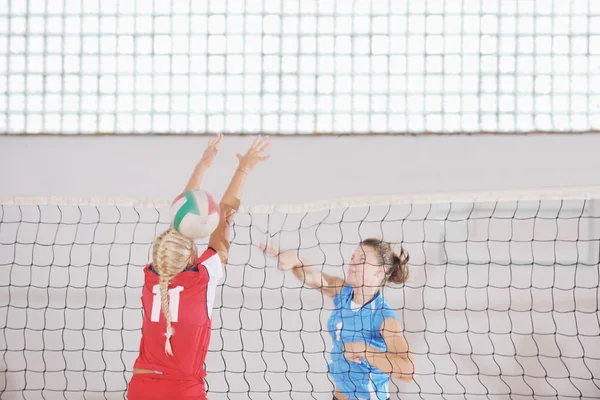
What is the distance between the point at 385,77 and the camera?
14.5 feet

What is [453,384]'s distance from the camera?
13.9 ft

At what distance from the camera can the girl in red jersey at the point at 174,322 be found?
9.30ft

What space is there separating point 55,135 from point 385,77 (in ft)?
7.11

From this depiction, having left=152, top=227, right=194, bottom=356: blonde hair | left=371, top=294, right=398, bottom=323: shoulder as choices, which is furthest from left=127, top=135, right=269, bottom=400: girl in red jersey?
left=371, top=294, right=398, bottom=323: shoulder

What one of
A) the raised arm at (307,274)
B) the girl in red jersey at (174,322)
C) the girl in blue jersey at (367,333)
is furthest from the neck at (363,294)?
the girl in red jersey at (174,322)

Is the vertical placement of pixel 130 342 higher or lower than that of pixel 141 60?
lower

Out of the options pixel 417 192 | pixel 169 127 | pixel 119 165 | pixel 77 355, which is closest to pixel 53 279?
pixel 77 355

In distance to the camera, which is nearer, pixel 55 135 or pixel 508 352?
pixel 508 352

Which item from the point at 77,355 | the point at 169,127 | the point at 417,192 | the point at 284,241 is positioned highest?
the point at 169,127

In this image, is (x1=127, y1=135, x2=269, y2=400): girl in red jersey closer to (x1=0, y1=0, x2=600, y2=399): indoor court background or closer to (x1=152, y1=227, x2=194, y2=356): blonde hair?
(x1=152, y1=227, x2=194, y2=356): blonde hair

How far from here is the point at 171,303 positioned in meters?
2.89

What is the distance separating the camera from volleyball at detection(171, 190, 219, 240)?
9.54ft

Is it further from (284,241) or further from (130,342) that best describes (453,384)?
(130,342)

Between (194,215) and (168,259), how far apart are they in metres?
0.22
